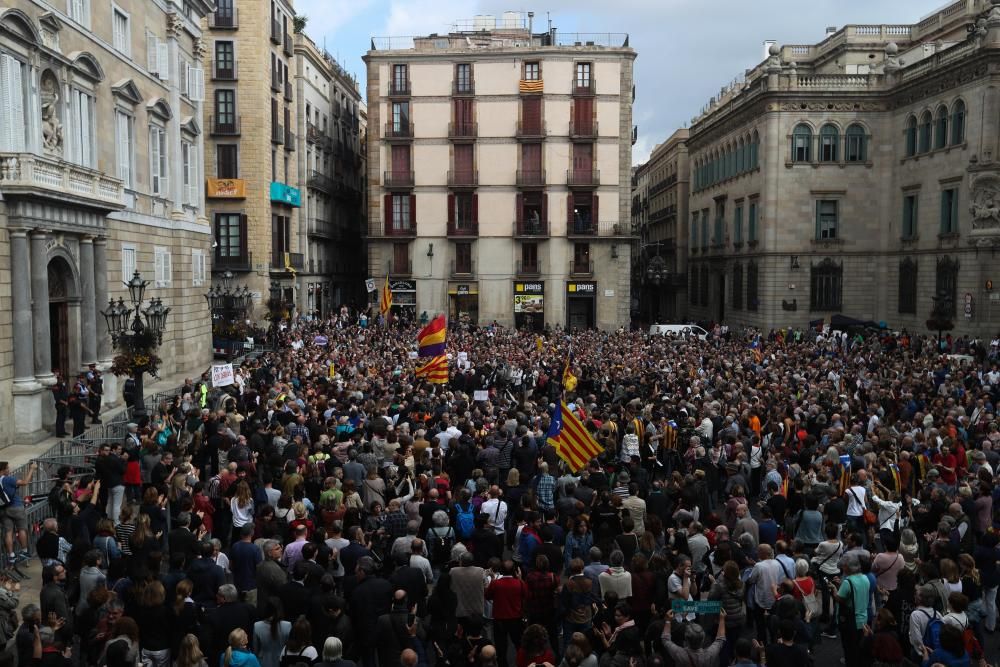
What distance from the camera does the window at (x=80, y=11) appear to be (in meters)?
22.7

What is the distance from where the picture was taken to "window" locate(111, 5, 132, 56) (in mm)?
25587

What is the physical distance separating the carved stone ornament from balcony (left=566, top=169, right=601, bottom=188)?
19608mm

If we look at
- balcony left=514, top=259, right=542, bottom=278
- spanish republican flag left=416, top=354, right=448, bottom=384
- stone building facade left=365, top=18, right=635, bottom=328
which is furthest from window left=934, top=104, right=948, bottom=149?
spanish republican flag left=416, top=354, right=448, bottom=384

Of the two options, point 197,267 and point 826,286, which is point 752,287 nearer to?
point 826,286

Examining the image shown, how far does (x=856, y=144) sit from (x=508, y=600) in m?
43.1

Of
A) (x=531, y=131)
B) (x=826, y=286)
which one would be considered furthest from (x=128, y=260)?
(x=826, y=286)

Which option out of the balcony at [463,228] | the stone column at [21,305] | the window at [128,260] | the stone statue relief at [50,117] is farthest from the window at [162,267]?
the balcony at [463,228]

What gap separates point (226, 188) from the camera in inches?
1684

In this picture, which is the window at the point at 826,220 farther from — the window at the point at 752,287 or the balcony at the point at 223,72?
the balcony at the point at 223,72

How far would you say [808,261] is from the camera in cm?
4741

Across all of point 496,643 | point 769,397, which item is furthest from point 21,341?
point 769,397

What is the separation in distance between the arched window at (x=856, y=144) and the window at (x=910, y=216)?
320cm

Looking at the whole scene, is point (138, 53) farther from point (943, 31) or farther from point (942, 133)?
point (943, 31)

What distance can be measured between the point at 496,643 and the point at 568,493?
11.3ft
